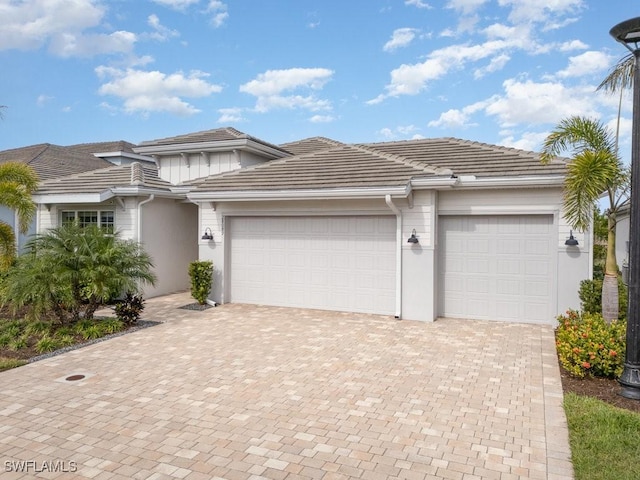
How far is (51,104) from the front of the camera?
2020 centimetres

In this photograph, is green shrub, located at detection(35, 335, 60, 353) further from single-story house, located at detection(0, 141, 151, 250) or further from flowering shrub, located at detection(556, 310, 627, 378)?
flowering shrub, located at detection(556, 310, 627, 378)

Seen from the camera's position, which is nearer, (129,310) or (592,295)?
(592,295)

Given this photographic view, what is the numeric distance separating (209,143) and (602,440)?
12522mm

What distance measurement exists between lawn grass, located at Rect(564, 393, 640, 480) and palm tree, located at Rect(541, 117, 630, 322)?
112 inches

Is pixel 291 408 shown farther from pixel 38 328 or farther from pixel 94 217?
pixel 94 217

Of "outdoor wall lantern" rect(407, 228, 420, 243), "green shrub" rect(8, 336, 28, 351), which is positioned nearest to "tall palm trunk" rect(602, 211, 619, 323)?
"outdoor wall lantern" rect(407, 228, 420, 243)

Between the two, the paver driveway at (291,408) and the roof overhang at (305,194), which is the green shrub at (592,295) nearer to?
the paver driveway at (291,408)

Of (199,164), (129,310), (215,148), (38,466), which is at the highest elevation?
(215,148)

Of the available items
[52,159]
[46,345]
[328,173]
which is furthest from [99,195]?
[52,159]

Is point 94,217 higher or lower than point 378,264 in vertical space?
higher

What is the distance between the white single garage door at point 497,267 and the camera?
32.1ft

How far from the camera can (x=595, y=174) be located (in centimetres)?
730

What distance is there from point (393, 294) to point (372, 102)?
37.3 feet

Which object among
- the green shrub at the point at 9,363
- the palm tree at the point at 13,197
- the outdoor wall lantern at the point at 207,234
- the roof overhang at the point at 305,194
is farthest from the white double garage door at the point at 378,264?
the green shrub at the point at 9,363
